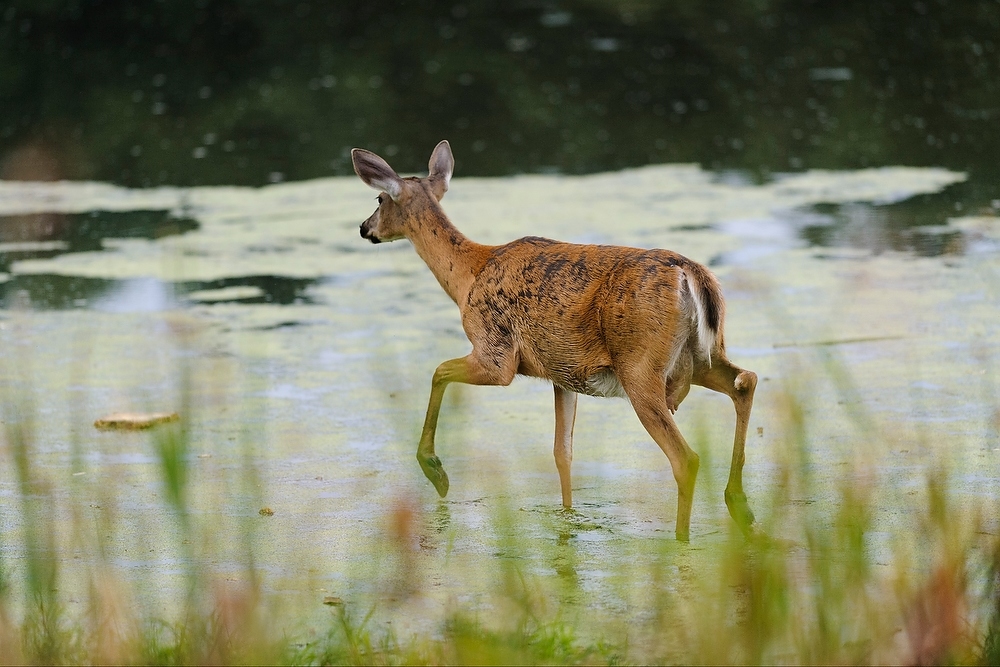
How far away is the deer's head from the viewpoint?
22.5 feet

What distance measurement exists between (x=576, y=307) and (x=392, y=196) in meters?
1.38

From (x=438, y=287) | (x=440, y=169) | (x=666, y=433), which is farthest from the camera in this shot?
(x=438, y=287)

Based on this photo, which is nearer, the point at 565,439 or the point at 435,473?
the point at 435,473

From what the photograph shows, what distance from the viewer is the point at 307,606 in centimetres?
482

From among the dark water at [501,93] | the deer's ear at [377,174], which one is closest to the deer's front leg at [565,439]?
the deer's ear at [377,174]

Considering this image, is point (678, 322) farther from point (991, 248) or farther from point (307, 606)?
point (991, 248)

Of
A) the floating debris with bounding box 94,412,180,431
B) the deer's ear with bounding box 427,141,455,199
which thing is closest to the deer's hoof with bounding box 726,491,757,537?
the deer's ear with bounding box 427,141,455,199

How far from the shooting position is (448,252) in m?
6.68

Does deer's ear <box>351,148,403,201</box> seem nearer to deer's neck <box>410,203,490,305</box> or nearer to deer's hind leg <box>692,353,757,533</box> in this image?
deer's neck <box>410,203,490,305</box>

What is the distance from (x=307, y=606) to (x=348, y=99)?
12.9 m

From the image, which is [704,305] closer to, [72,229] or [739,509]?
[739,509]

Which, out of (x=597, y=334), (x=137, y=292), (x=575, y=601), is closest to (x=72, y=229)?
(x=137, y=292)

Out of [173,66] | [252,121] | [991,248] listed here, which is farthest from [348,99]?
[991,248]

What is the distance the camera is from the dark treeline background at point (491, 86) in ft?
48.1
